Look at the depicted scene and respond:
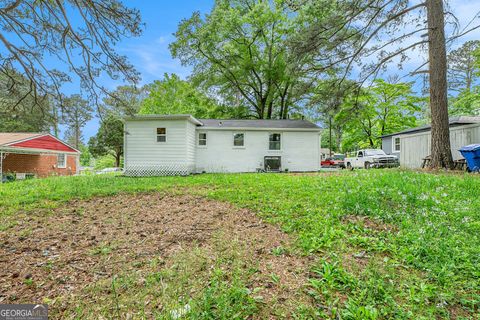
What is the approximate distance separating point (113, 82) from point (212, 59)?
15.4 m

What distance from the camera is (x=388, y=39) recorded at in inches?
335

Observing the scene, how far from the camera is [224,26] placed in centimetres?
1809

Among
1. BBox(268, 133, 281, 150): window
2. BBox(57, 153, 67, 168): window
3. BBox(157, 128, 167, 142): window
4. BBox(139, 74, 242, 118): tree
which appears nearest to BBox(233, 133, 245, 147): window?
BBox(268, 133, 281, 150): window

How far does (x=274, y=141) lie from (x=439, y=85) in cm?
820

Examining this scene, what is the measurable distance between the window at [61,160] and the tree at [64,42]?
17.4 metres

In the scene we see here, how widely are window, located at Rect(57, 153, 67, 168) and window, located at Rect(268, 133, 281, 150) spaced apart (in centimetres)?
1851

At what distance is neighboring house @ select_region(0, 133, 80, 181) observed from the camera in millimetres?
15273

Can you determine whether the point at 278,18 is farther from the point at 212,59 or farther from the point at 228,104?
the point at 228,104

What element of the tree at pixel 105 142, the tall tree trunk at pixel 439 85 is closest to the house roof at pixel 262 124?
the tall tree trunk at pixel 439 85

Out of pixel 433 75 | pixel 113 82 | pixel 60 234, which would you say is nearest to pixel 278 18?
pixel 433 75

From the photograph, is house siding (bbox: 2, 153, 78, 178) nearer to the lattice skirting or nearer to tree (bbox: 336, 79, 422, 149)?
the lattice skirting

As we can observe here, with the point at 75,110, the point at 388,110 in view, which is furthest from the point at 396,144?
the point at 75,110

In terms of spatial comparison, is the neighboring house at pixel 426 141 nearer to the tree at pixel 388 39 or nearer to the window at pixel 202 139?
the tree at pixel 388 39

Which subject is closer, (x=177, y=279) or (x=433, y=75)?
(x=177, y=279)
